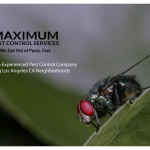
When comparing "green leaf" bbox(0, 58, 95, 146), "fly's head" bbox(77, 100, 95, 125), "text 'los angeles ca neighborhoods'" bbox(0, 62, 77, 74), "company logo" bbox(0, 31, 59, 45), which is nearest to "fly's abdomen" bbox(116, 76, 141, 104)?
"fly's head" bbox(77, 100, 95, 125)

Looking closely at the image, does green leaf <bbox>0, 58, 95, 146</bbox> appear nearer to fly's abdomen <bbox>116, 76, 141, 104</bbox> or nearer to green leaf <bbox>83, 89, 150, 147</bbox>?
fly's abdomen <bbox>116, 76, 141, 104</bbox>

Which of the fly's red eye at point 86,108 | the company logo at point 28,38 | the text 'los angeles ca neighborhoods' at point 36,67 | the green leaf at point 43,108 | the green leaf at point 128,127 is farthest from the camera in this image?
the company logo at point 28,38

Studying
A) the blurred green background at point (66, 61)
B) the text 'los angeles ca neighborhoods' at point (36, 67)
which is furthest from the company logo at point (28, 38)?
the text 'los angeles ca neighborhoods' at point (36, 67)

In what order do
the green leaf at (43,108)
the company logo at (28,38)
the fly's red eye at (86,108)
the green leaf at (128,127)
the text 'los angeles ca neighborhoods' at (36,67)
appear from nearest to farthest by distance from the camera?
the green leaf at (128,127), the fly's red eye at (86,108), the green leaf at (43,108), the text 'los angeles ca neighborhoods' at (36,67), the company logo at (28,38)

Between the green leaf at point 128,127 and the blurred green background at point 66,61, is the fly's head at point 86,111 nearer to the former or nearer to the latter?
the blurred green background at point 66,61

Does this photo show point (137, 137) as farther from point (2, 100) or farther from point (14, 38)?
point (14, 38)

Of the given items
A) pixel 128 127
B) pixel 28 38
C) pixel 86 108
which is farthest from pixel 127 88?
pixel 28 38

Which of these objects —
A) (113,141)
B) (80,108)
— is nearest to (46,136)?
(80,108)

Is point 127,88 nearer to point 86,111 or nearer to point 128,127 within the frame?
point 86,111
